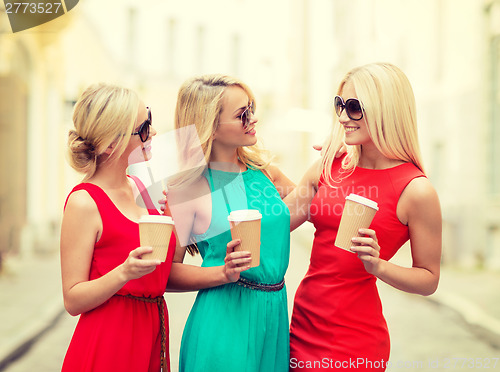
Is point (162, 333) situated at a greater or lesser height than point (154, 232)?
lesser

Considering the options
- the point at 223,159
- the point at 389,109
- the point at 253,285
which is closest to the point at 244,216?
the point at 253,285

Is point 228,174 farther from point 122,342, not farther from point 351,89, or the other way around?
point 122,342

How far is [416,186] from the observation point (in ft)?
6.75

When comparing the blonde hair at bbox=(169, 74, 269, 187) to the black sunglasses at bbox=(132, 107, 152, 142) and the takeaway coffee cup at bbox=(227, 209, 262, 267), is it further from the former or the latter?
the takeaway coffee cup at bbox=(227, 209, 262, 267)

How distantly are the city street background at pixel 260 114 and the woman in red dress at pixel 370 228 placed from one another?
0.52 metres

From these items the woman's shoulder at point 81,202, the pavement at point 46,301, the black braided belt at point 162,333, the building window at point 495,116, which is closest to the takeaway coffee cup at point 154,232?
the woman's shoulder at point 81,202

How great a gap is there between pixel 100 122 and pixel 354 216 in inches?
39.0

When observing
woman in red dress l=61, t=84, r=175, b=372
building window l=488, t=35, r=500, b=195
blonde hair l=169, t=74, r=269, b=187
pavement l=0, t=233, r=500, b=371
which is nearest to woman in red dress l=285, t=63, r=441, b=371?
blonde hair l=169, t=74, r=269, b=187

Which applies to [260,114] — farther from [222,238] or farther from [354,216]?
[354,216]

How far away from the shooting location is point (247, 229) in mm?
1873

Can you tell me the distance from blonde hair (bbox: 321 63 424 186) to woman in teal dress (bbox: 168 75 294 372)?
18.8 inches

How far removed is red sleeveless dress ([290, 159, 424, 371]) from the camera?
211 cm

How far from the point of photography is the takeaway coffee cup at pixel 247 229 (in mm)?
1856

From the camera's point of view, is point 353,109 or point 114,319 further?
point 353,109
